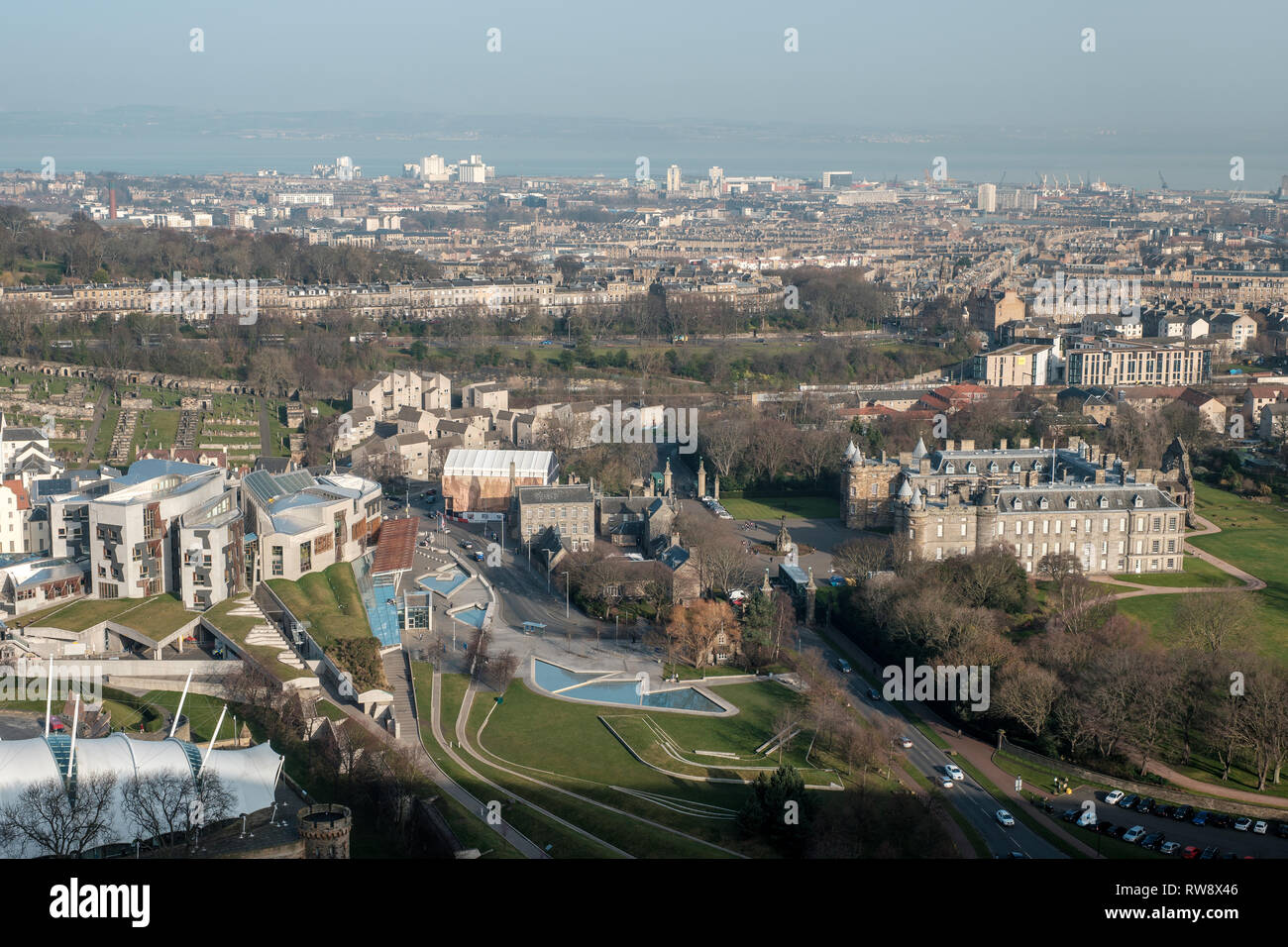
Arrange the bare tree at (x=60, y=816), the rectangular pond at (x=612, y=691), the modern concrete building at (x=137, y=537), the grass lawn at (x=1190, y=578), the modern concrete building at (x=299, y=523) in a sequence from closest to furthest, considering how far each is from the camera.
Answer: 1. the bare tree at (x=60, y=816)
2. the rectangular pond at (x=612, y=691)
3. the modern concrete building at (x=137, y=537)
4. the modern concrete building at (x=299, y=523)
5. the grass lawn at (x=1190, y=578)

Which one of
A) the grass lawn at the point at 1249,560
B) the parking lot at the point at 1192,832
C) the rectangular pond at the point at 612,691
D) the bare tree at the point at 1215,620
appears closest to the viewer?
Answer: the parking lot at the point at 1192,832

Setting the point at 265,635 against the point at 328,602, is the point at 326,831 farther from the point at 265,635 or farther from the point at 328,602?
the point at 328,602

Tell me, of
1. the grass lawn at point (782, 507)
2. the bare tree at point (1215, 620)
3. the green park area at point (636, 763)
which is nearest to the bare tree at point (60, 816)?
the green park area at point (636, 763)

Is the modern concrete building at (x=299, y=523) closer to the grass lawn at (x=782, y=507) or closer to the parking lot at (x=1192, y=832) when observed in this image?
the grass lawn at (x=782, y=507)

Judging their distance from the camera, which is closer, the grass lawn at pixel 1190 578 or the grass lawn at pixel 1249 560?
the grass lawn at pixel 1249 560

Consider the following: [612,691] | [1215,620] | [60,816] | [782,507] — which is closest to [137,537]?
[612,691]

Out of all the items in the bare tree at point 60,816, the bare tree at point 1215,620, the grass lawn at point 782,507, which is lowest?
the grass lawn at point 782,507
